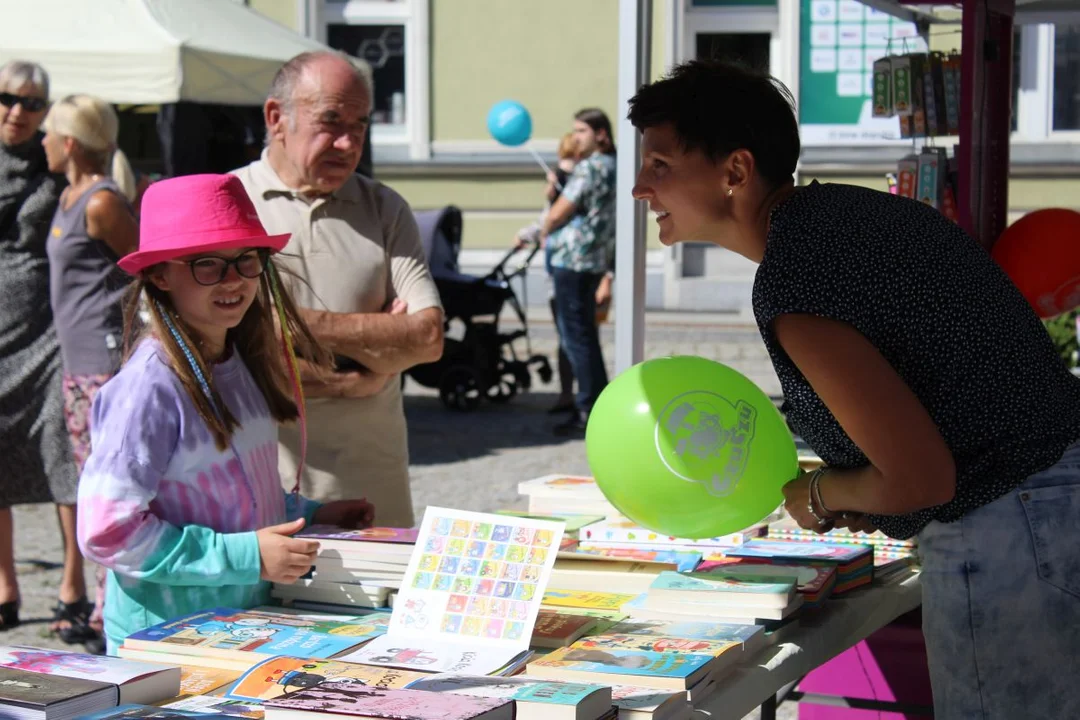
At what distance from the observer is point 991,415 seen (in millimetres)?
1812

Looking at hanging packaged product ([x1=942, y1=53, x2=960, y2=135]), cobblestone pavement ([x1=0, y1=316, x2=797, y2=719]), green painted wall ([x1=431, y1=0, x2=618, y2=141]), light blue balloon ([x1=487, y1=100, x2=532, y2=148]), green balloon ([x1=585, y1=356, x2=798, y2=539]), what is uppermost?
green painted wall ([x1=431, y1=0, x2=618, y2=141])

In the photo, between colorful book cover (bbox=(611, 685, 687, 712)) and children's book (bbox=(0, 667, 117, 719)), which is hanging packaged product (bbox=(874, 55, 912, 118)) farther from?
children's book (bbox=(0, 667, 117, 719))

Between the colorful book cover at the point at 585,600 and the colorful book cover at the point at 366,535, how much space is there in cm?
26

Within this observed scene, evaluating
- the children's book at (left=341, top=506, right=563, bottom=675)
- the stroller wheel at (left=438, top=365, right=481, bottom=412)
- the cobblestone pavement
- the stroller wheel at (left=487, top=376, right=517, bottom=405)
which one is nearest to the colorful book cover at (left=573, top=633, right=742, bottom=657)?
the children's book at (left=341, top=506, right=563, bottom=675)

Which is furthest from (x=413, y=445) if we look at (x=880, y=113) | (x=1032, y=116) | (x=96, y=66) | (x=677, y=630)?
(x=1032, y=116)

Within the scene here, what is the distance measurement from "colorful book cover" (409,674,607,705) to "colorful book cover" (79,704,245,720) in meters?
0.25

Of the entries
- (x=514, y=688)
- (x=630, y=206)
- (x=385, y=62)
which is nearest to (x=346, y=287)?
(x=630, y=206)

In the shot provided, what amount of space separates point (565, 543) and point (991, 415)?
1056 mm

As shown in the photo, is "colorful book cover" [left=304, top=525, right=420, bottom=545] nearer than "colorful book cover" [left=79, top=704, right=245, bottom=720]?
No

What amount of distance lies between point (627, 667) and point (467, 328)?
22.9 ft

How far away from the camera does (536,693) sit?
5.54ft

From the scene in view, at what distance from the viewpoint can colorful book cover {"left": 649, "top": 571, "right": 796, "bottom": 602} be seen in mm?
2193

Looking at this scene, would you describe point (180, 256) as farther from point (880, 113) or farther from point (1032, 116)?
point (1032, 116)

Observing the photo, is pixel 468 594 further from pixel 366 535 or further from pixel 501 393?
pixel 501 393
